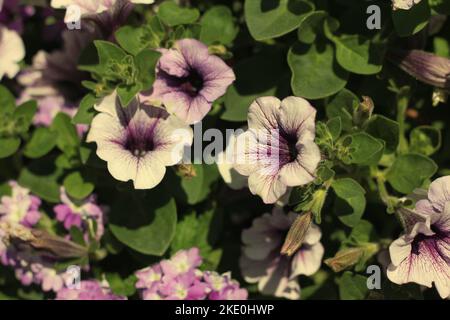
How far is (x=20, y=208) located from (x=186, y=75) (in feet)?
2.21

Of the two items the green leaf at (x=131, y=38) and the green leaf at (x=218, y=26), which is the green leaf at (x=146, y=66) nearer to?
the green leaf at (x=131, y=38)

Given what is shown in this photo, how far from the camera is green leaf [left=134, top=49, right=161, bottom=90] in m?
Result: 1.76

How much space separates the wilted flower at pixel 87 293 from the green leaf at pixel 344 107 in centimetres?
80

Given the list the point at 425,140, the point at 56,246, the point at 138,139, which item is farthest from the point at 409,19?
the point at 56,246

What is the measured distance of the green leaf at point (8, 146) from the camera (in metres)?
2.07

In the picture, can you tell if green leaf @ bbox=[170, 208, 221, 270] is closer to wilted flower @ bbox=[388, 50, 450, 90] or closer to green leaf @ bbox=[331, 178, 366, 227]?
green leaf @ bbox=[331, 178, 366, 227]

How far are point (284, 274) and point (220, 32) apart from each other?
0.75 metres

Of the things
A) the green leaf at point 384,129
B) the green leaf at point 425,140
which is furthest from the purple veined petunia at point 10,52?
the green leaf at point 425,140

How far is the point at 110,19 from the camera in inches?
75.5

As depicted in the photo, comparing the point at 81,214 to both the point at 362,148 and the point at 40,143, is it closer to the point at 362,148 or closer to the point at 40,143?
the point at 40,143

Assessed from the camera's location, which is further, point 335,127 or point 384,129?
point 384,129

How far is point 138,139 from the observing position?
1826 millimetres

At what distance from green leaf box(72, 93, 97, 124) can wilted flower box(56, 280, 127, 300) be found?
49 cm

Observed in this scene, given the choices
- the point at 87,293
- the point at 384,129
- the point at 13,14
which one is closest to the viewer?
the point at 384,129
